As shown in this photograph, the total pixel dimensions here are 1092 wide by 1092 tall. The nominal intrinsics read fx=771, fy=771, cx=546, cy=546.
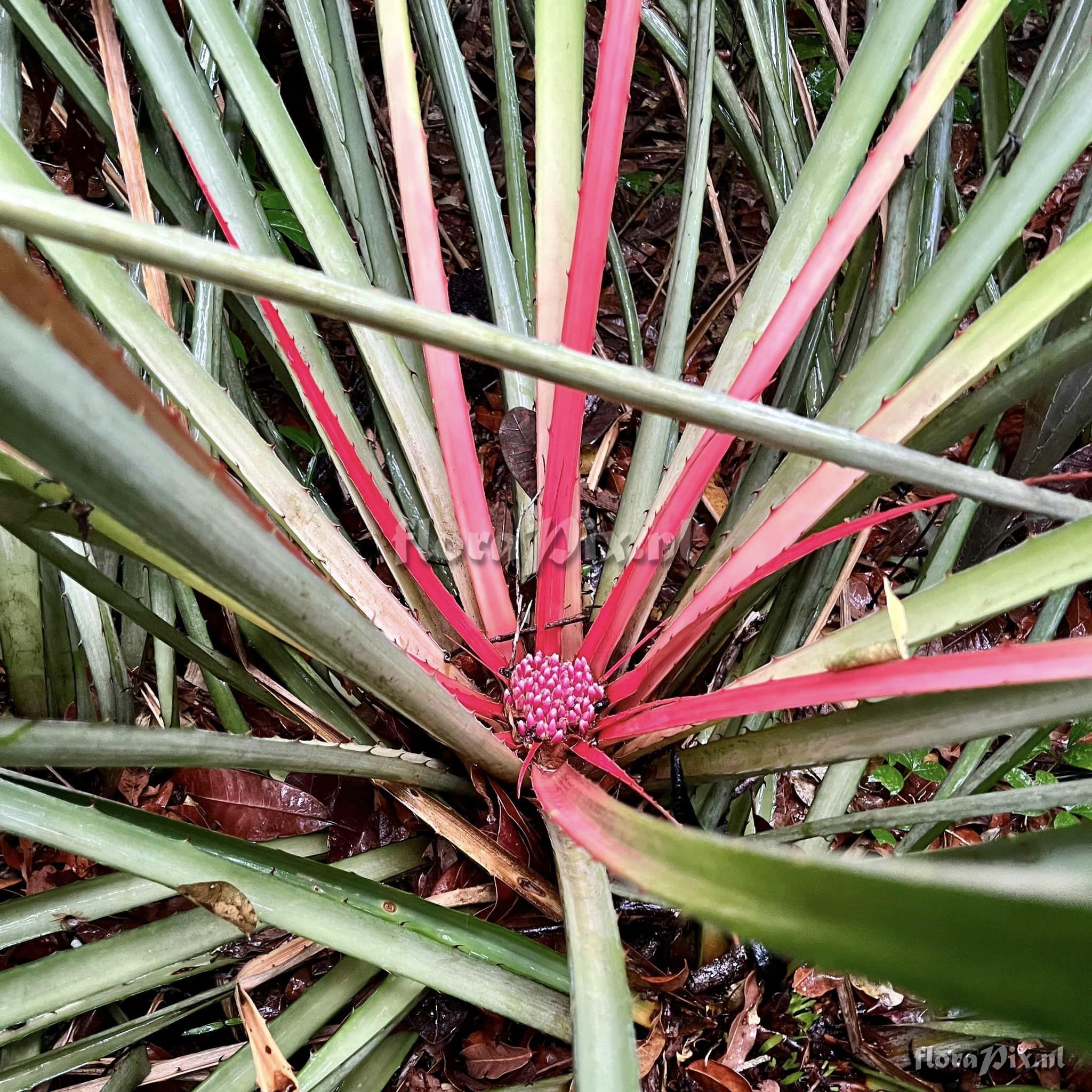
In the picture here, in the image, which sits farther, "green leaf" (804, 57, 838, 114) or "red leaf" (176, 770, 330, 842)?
"green leaf" (804, 57, 838, 114)

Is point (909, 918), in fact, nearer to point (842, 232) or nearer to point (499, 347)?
point (499, 347)

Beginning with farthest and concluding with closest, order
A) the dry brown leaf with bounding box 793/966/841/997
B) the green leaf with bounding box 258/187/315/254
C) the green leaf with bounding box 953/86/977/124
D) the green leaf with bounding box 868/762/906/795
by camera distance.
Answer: the green leaf with bounding box 953/86/977/124, the green leaf with bounding box 258/187/315/254, the green leaf with bounding box 868/762/906/795, the dry brown leaf with bounding box 793/966/841/997

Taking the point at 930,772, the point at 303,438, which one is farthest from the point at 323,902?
the point at 930,772

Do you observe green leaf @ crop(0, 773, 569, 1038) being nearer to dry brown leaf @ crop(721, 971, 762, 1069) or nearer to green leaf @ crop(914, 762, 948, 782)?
dry brown leaf @ crop(721, 971, 762, 1069)

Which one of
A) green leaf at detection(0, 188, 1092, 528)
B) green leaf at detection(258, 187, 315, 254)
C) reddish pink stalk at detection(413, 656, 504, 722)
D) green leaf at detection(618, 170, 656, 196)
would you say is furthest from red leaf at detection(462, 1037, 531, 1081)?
green leaf at detection(618, 170, 656, 196)

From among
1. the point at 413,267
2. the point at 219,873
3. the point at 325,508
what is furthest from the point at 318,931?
the point at 413,267

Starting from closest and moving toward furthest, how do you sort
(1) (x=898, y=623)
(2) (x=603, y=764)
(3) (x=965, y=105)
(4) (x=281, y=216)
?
(1) (x=898, y=623) < (2) (x=603, y=764) < (4) (x=281, y=216) < (3) (x=965, y=105)

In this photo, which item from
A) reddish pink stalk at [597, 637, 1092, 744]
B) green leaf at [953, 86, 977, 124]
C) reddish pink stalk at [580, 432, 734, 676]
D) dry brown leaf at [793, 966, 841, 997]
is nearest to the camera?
reddish pink stalk at [597, 637, 1092, 744]

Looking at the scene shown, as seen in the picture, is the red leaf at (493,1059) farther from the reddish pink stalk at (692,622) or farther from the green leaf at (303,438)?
the green leaf at (303,438)
